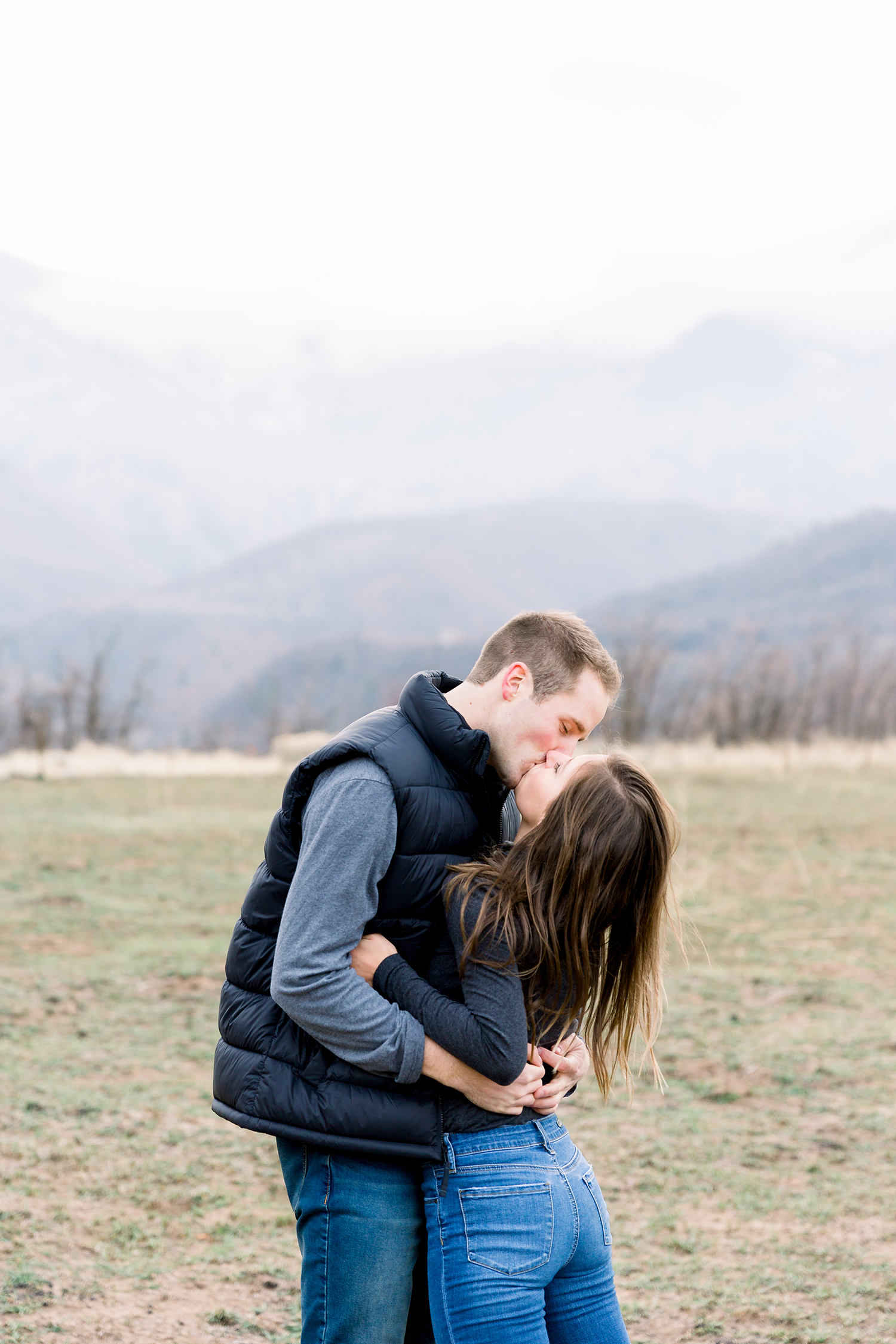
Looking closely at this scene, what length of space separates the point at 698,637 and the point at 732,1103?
14961 centimetres

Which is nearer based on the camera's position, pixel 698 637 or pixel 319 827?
pixel 319 827

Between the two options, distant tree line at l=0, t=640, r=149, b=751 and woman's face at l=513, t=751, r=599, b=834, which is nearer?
woman's face at l=513, t=751, r=599, b=834

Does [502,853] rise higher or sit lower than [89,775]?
higher

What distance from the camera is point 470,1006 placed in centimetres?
202

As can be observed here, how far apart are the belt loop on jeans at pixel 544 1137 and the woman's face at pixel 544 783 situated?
52 cm

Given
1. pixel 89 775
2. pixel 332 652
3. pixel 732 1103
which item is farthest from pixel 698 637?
pixel 732 1103

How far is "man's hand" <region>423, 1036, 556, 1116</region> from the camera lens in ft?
6.58

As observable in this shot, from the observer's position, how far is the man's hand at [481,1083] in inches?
79.0

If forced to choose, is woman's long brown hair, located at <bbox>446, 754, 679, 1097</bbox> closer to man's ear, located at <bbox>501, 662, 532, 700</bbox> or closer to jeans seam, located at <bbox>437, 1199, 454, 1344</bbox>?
man's ear, located at <bbox>501, 662, 532, 700</bbox>

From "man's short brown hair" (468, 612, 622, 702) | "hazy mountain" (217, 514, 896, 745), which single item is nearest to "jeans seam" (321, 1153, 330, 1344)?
"man's short brown hair" (468, 612, 622, 702)

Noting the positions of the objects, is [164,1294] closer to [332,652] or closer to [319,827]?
[319,827]

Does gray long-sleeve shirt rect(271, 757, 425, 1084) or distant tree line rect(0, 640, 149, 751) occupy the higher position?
gray long-sleeve shirt rect(271, 757, 425, 1084)

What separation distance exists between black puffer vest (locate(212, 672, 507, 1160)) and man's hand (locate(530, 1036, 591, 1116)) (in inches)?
8.0

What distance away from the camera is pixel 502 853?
7.21 feet
